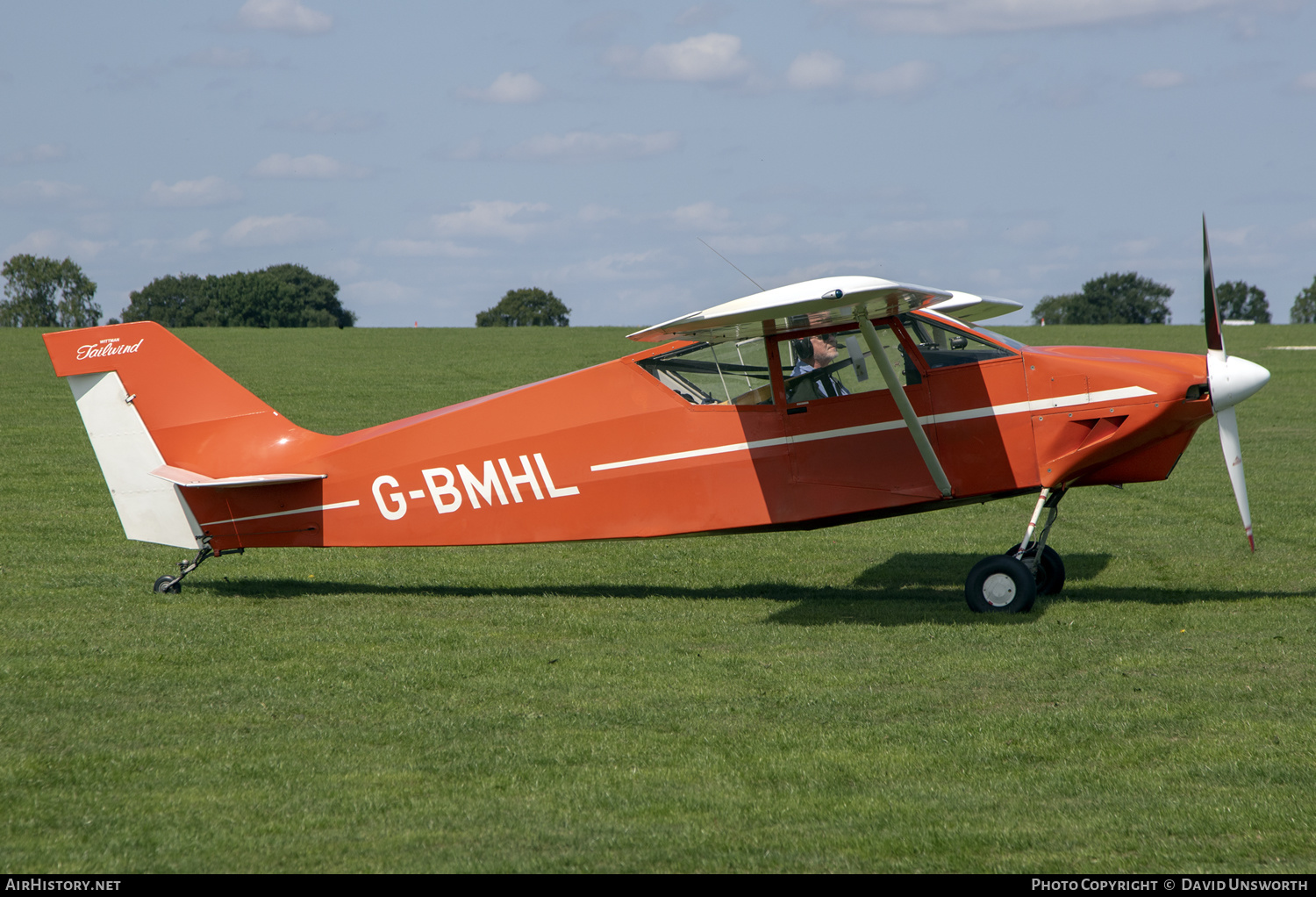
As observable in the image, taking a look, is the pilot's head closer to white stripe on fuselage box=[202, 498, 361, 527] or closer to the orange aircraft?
the orange aircraft

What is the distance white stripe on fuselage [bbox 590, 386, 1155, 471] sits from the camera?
9.08 metres

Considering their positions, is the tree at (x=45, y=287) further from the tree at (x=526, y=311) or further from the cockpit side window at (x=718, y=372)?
the cockpit side window at (x=718, y=372)

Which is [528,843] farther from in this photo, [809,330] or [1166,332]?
[1166,332]

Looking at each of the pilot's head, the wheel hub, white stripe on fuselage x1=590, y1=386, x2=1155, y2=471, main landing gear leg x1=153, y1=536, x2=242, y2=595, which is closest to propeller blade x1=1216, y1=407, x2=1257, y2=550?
white stripe on fuselage x1=590, y1=386, x2=1155, y2=471

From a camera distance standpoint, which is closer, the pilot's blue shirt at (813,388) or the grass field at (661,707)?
the grass field at (661,707)

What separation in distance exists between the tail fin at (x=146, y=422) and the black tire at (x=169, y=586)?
1.08 feet

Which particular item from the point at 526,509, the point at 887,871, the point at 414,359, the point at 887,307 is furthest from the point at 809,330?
the point at 414,359

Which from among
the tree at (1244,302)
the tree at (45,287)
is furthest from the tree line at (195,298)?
the tree at (1244,302)

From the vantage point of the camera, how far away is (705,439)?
977cm

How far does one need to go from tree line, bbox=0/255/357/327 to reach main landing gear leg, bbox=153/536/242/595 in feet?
329

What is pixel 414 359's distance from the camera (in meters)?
40.5

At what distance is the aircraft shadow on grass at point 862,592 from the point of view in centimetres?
940

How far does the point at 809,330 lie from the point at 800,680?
129 inches

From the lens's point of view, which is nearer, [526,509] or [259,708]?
[259,708]
